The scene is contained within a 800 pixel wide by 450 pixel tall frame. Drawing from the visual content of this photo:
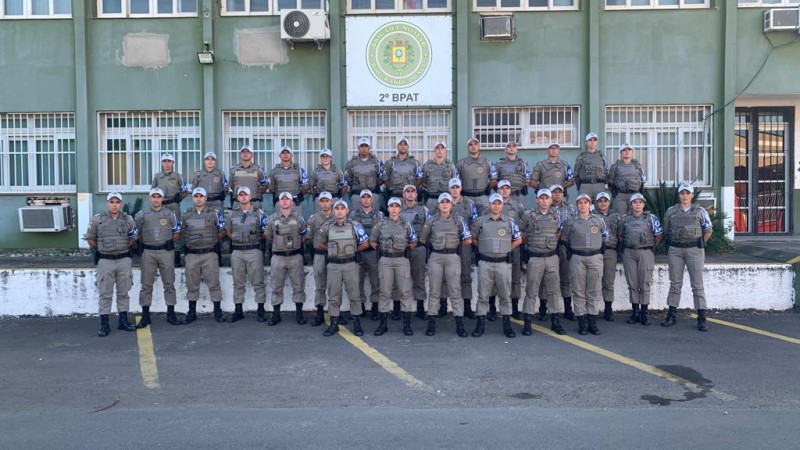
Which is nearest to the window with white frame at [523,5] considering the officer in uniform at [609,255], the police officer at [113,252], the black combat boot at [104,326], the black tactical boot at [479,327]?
the officer in uniform at [609,255]

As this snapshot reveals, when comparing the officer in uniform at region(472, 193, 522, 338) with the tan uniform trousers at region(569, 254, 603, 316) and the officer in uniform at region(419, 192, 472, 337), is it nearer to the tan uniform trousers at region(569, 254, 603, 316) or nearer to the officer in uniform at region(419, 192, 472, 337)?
the officer in uniform at region(419, 192, 472, 337)

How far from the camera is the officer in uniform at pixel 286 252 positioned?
9.75 meters

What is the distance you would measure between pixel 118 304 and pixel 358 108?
18.7 feet

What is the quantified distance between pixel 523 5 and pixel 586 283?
6.21 meters

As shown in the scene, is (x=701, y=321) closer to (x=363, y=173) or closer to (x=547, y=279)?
(x=547, y=279)

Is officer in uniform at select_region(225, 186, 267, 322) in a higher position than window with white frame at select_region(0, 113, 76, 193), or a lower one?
lower

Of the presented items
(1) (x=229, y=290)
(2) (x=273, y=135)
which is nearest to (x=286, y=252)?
(1) (x=229, y=290)

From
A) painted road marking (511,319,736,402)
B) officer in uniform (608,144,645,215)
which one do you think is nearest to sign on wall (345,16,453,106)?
officer in uniform (608,144,645,215)

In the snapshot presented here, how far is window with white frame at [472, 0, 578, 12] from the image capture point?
43.2 ft

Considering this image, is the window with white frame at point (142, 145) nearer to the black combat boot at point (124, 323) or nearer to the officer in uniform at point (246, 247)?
the officer in uniform at point (246, 247)

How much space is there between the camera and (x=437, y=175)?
11.1 meters

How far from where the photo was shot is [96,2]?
1327 centimetres

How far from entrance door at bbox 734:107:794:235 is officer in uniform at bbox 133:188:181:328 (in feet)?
36.0

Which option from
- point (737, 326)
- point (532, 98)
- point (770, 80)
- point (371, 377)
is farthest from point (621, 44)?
point (371, 377)
